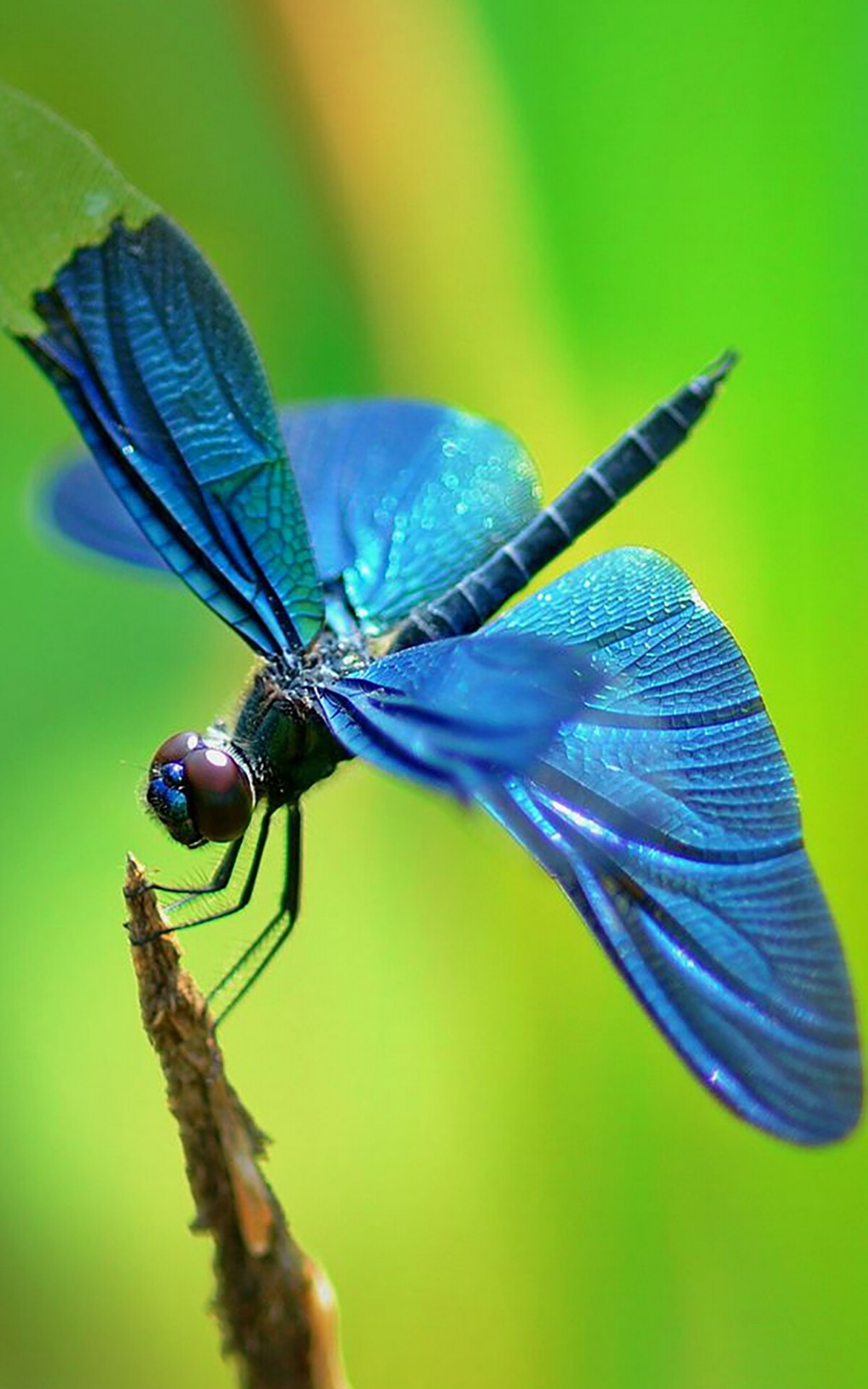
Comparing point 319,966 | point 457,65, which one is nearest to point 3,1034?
point 319,966

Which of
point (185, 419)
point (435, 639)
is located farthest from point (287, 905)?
point (185, 419)

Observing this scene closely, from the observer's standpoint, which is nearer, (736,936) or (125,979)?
(736,936)

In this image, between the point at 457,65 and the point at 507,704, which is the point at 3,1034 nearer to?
the point at 507,704

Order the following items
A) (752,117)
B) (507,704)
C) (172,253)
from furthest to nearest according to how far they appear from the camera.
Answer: (752,117) < (172,253) < (507,704)

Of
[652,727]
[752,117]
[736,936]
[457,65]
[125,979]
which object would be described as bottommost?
[736,936]

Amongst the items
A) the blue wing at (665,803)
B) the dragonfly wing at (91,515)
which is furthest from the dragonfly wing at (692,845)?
the dragonfly wing at (91,515)

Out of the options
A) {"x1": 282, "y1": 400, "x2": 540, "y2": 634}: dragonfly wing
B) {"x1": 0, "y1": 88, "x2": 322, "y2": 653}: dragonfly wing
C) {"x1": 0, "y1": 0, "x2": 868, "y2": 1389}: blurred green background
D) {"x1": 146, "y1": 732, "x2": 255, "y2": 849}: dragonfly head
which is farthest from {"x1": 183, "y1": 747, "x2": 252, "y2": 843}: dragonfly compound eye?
{"x1": 0, "y1": 0, "x2": 868, "y2": 1389}: blurred green background

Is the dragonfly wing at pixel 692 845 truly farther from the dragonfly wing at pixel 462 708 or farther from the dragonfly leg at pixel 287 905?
the dragonfly leg at pixel 287 905
